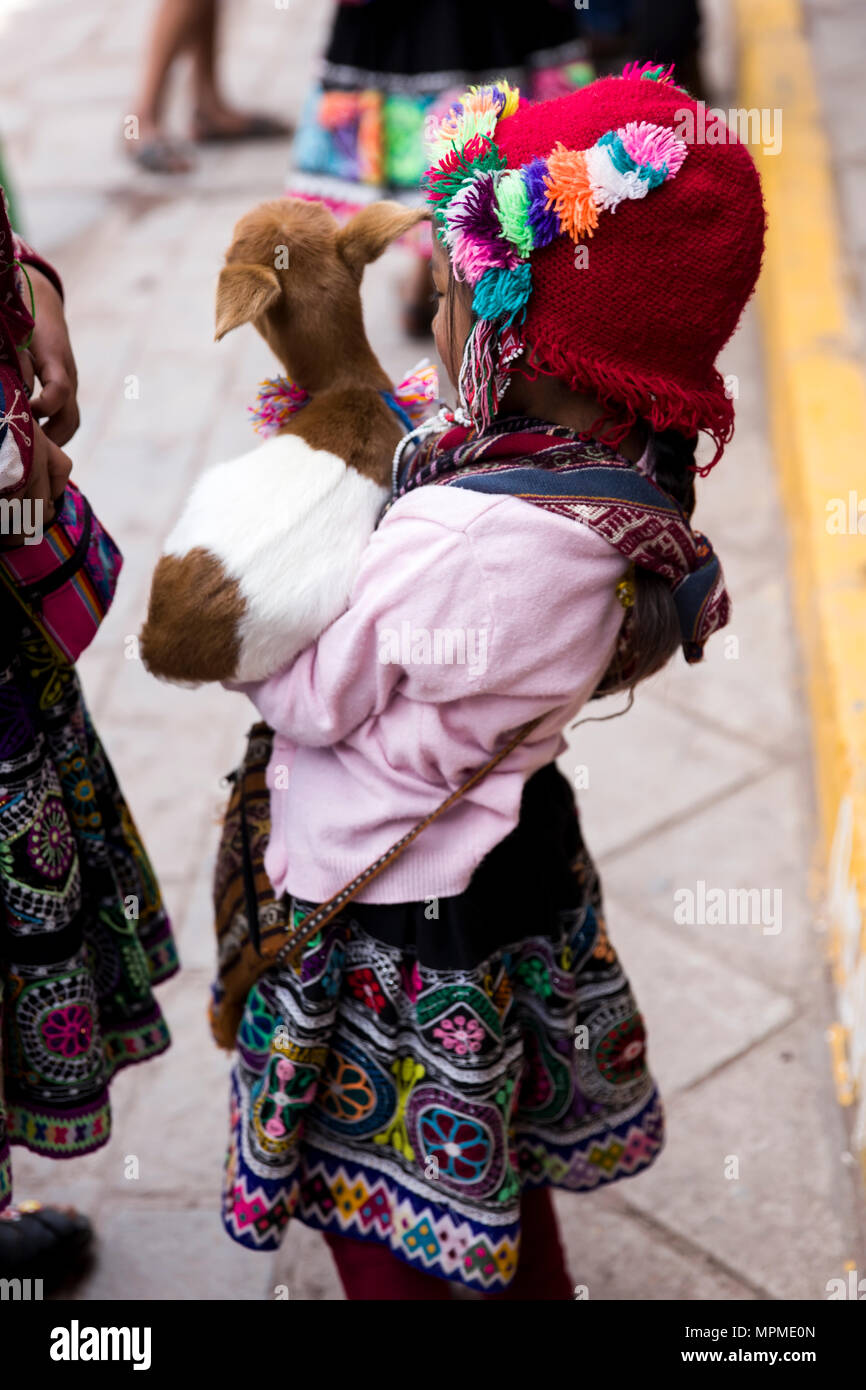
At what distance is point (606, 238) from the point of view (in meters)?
1.28

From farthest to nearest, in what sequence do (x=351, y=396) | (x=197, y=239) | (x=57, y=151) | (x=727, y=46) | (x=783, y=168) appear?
(x=727, y=46)
(x=57, y=151)
(x=197, y=239)
(x=783, y=168)
(x=351, y=396)

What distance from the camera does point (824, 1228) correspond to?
7.25 feet

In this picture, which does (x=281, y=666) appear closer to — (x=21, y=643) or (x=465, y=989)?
(x=21, y=643)

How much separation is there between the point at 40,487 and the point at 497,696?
50 centimetres

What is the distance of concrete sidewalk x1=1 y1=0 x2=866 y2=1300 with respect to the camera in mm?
2203

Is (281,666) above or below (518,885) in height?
above

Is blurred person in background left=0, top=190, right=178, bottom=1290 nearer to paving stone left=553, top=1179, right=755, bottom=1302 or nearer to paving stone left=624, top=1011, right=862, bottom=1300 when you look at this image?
paving stone left=553, top=1179, right=755, bottom=1302

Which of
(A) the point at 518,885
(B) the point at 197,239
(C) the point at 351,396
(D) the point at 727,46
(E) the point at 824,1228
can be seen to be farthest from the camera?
(D) the point at 727,46

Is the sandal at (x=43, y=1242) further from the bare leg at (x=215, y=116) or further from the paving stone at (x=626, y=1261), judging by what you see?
the bare leg at (x=215, y=116)

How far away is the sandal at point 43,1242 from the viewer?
82.0 inches

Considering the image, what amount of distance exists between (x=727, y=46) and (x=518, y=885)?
5.50m

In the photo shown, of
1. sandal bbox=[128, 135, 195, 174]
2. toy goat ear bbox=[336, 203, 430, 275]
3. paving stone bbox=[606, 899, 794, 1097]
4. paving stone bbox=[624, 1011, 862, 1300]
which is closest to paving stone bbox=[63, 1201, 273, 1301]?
paving stone bbox=[624, 1011, 862, 1300]

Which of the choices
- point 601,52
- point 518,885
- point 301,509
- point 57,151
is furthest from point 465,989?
point 57,151

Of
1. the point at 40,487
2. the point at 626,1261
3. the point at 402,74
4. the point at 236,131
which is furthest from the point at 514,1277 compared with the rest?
the point at 236,131
